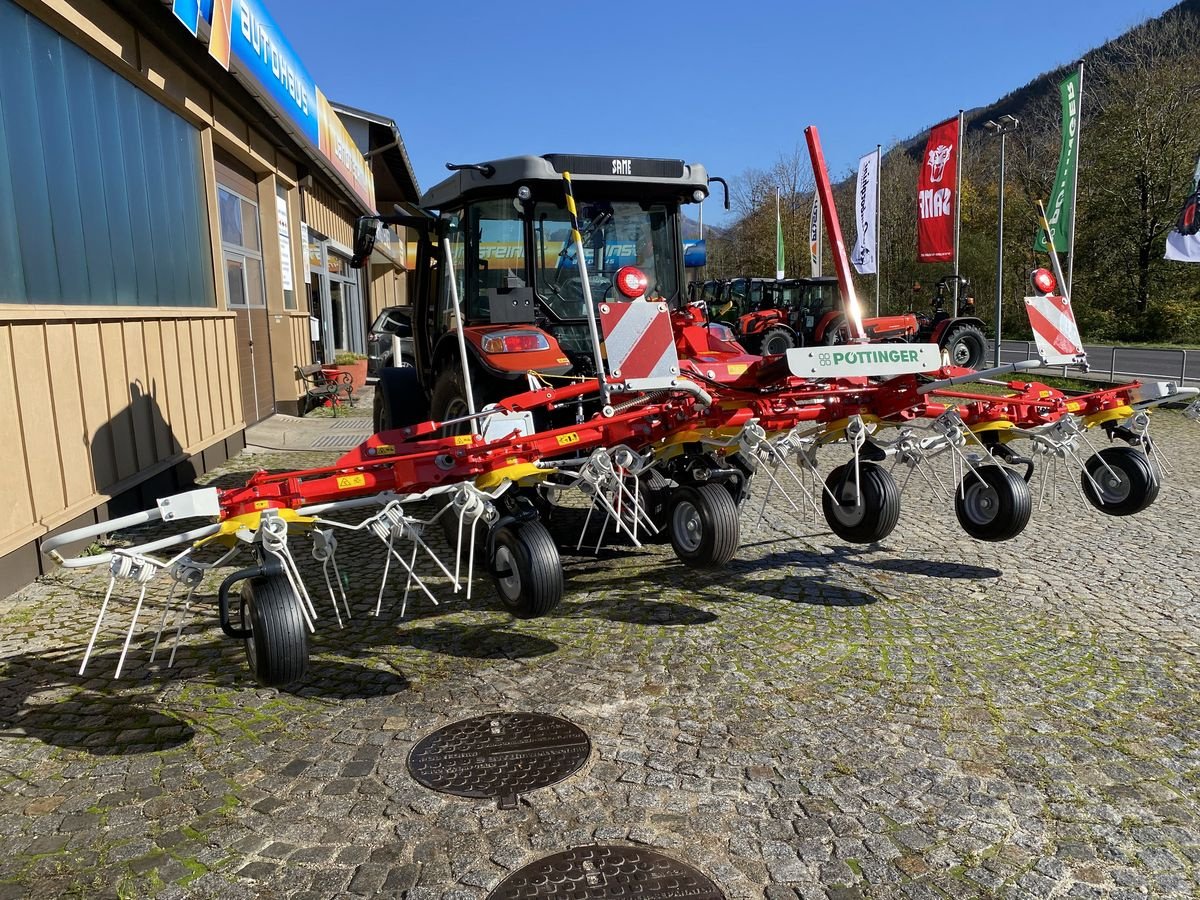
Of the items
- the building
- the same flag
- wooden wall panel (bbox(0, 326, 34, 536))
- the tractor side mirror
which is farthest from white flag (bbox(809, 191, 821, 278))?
wooden wall panel (bbox(0, 326, 34, 536))

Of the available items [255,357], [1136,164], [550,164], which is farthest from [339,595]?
[1136,164]

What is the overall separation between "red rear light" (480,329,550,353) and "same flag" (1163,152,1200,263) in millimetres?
13470

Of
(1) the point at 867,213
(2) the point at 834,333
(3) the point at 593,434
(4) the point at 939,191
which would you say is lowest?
(3) the point at 593,434

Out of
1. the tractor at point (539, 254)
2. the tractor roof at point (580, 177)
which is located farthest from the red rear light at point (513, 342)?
the tractor roof at point (580, 177)

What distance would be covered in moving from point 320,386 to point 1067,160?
12890 millimetres

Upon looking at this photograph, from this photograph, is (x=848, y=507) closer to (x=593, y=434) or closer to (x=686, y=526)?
(x=686, y=526)

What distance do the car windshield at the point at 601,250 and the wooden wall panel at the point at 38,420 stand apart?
3.16m

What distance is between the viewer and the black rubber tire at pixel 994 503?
13.8 ft

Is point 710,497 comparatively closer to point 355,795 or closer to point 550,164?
point 355,795

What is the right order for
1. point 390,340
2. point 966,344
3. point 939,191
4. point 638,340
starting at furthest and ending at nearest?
1. point 939,191
2. point 966,344
3. point 390,340
4. point 638,340

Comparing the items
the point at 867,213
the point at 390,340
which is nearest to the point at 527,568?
the point at 390,340

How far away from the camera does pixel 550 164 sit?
532cm

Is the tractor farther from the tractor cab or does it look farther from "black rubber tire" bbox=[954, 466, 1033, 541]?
"black rubber tire" bbox=[954, 466, 1033, 541]

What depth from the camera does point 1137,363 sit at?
65.2 feet
